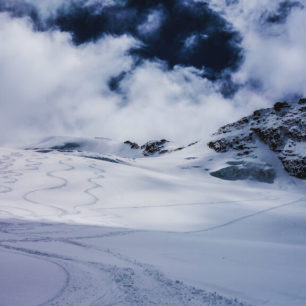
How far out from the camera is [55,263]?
4.95 meters

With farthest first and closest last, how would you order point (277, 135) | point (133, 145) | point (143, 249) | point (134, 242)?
point (133, 145), point (277, 135), point (134, 242), point (143, 249)

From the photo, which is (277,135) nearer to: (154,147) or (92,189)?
(92,189)

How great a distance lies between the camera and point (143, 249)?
686 cm

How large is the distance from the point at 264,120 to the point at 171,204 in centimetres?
3746

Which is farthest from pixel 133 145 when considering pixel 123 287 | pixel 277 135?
pixel 123 287

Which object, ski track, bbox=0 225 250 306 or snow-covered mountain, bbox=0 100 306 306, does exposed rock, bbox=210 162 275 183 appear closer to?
snow-covered mountain, bbox=0 100 306 306

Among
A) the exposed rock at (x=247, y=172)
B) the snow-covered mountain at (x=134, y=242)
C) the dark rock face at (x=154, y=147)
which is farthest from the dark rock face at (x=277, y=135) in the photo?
the dark rock face at (x=154, y=147)

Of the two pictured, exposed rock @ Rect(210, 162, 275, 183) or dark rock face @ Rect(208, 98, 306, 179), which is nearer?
exposed rock @ Rect(210, 162, 275, 183)

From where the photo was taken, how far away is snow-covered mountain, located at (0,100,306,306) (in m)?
4.05

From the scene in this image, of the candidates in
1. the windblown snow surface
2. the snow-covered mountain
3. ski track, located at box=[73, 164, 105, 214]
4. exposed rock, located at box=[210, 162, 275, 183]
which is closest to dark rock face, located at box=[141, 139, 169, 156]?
exposed rock, located at box=[210, 162, 275, 183]

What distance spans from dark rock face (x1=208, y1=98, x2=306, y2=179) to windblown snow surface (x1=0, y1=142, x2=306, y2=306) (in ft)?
85.5

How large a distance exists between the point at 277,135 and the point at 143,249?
41.4 metres

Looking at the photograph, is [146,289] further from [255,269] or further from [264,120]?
[264,120]

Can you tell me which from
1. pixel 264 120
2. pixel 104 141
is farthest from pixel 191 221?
pixel 104 141
